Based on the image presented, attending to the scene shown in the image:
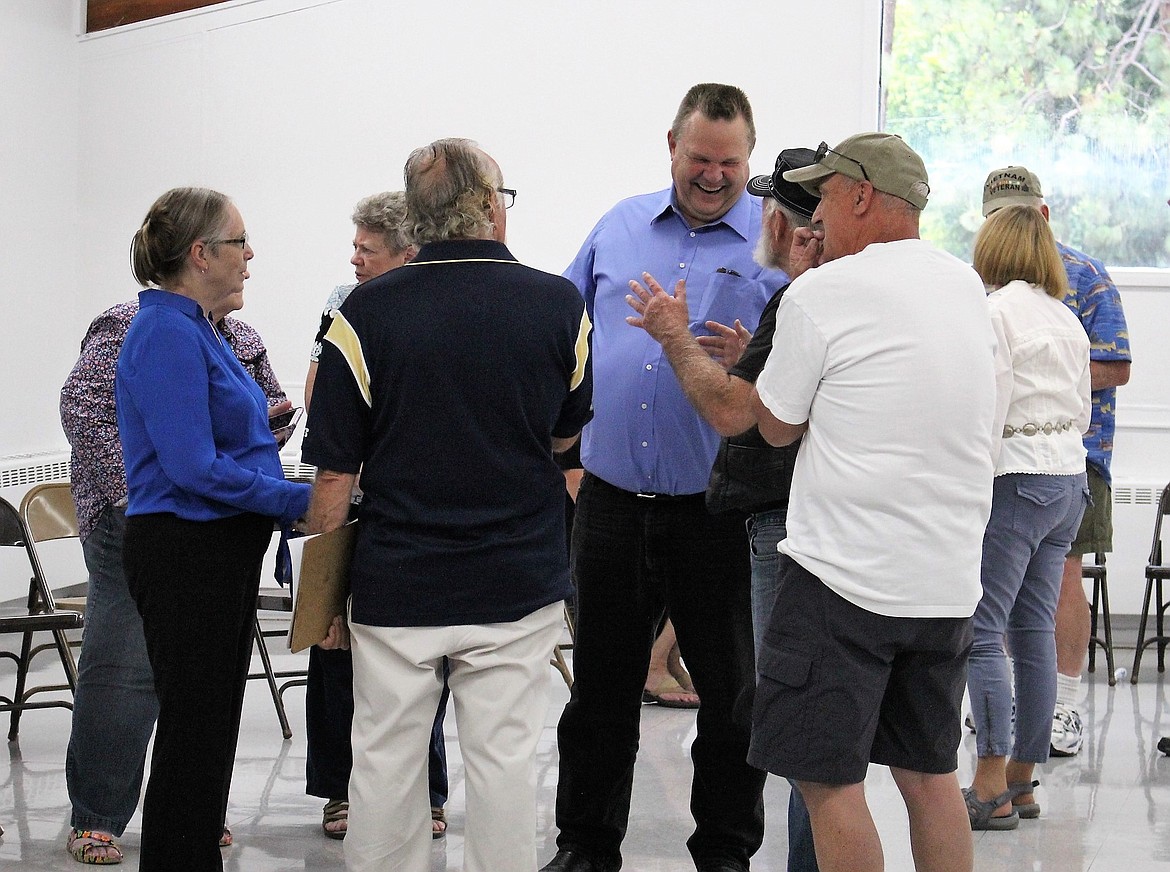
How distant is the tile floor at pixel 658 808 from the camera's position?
11.3ft

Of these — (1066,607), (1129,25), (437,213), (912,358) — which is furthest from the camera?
(1129,25)

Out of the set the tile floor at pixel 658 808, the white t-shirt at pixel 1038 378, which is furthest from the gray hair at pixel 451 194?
the tile floor at pixel 658 808

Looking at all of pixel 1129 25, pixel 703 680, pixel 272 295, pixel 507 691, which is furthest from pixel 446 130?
pixel 507 691

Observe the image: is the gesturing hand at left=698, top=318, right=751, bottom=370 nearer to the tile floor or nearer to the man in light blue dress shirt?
the man in light blue dress shirt

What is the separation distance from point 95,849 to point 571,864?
3.88 ft

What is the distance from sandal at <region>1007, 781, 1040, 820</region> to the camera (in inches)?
148

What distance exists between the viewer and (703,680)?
309 cm

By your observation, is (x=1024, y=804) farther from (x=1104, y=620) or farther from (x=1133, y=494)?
(x=1133, y=494)

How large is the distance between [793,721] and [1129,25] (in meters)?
5.37

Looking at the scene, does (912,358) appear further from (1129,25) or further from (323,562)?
(1129,25)

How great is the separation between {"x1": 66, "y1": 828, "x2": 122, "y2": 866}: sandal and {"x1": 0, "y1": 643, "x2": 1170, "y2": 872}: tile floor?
32mm

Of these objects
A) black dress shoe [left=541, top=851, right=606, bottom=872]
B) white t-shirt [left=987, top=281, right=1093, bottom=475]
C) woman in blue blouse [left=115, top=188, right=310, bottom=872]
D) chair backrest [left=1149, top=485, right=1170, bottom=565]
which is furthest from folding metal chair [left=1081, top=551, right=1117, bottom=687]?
woman in blue blouse [left=115, top=188, right=310, bottom=872]

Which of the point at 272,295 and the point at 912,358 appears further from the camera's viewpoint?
the point at 272,295

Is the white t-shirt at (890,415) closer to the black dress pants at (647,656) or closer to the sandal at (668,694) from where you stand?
the black dress pants at (647,656)
